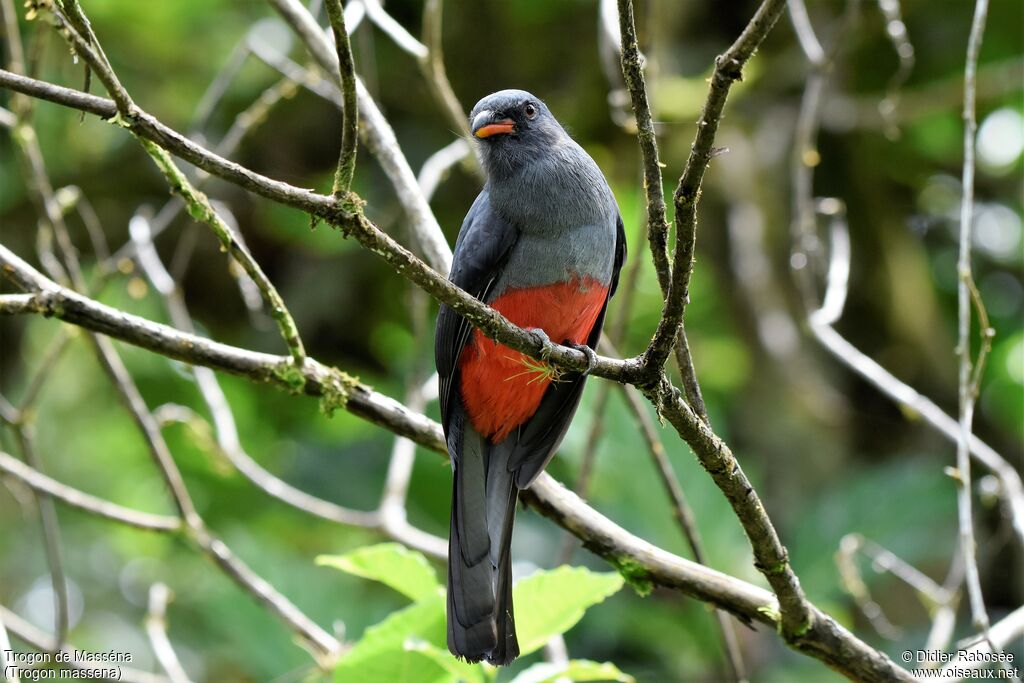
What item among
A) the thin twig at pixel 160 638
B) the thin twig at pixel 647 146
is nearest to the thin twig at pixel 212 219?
the thin twig at pixel 647 146

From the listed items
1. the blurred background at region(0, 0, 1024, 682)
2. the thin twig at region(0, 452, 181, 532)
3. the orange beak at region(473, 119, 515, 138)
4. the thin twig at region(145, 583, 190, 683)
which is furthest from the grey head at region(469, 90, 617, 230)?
the thin twig at region(145, 583, 190, 683)

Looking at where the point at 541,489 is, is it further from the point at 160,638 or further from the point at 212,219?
the point at 160,638

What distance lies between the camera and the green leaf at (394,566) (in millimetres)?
2758

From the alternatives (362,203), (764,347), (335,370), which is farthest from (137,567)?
(362,203)

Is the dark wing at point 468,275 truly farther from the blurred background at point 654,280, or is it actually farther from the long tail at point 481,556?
the blurred background at point 654,280

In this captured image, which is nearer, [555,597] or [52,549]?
[555,597]

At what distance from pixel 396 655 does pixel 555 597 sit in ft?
1.42

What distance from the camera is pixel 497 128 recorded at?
3598mm

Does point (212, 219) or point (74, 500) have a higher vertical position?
point (212, 219)

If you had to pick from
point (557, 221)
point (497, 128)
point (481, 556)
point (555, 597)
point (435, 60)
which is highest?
point (435, 60)

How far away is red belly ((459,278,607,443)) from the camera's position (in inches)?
130

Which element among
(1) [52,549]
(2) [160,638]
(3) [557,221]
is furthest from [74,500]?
(3) [557,221]

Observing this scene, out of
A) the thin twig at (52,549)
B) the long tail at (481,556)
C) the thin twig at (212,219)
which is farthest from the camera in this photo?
the thin twig at (52,549)

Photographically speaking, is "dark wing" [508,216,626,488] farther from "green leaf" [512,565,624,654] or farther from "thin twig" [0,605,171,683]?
"thin twig" [0,605,171,683]
